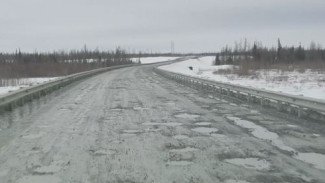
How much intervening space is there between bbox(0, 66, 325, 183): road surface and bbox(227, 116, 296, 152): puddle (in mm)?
19

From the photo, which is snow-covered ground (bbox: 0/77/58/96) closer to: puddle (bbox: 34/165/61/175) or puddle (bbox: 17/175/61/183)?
puddle (bbox: 34/165/61/175)

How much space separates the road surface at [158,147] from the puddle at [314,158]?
16mm

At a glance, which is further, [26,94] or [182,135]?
[26,94]

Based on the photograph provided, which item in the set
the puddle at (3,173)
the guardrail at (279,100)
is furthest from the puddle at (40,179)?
the guardrail at (279,100)

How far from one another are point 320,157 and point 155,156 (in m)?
2.84

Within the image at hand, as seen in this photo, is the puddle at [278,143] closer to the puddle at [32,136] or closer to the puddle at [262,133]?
the puddle at [262,133]

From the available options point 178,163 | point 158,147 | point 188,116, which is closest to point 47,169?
point 178,163

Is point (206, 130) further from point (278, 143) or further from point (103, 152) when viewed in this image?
point (103, 152)

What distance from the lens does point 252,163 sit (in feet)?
22.6

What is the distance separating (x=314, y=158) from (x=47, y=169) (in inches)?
173

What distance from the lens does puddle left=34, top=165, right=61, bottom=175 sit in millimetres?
6391

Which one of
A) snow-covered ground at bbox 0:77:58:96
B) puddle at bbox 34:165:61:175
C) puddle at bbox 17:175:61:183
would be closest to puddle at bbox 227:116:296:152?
puddle at bbox 34:165:61:175

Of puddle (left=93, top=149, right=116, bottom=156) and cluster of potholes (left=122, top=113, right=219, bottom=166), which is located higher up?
puddle (left=93, top=149, right=116, bottom=156)

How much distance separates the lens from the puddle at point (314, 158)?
6.82 m
